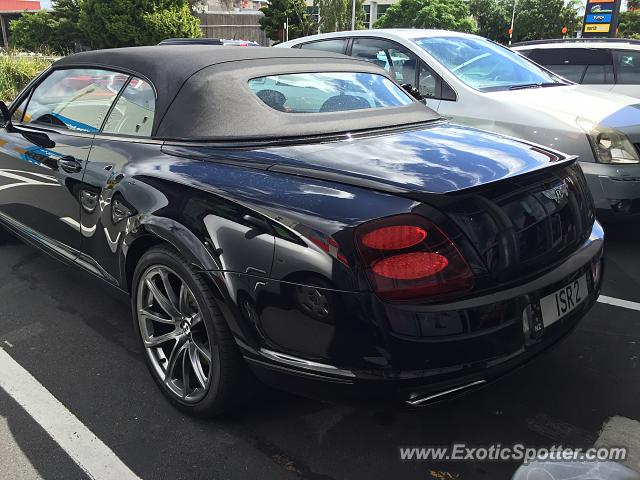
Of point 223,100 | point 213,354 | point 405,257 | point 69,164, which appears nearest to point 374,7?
point 69,164

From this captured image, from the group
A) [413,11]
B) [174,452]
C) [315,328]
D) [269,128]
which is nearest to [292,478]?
[174,452]

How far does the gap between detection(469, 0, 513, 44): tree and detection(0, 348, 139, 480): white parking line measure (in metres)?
63.1

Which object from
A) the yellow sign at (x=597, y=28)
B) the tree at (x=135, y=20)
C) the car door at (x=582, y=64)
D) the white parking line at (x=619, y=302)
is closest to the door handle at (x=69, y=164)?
the white parking line at (x=619, y=302)

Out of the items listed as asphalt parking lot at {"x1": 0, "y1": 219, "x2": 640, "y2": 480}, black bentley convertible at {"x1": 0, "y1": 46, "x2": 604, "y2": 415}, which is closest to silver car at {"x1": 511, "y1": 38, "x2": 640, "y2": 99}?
asphalt parking lot at {"x1": 0, "y1": 219, "x2": 640, "y2": 480}

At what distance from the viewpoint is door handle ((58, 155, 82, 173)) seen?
294 cm

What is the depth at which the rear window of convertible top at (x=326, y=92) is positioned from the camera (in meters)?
2.80

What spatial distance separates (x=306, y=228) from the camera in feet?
6.23

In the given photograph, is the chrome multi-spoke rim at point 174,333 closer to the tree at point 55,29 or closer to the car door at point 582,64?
the car door at point 582,64

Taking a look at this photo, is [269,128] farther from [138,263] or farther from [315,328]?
[315,328]

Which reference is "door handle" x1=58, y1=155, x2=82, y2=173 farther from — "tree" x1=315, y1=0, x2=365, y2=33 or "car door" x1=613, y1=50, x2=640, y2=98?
"tree" x1=315, y1=0, x2=365, y2=33

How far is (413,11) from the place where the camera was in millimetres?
54281

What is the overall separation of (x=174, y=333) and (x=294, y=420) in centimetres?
67

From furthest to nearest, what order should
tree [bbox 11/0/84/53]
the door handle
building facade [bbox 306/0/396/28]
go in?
building facade [bbox 306/0/396/28] → tree [bbox 11/0/84/53] → the door handle

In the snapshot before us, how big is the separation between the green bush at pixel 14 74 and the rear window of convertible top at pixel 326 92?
11.7m
